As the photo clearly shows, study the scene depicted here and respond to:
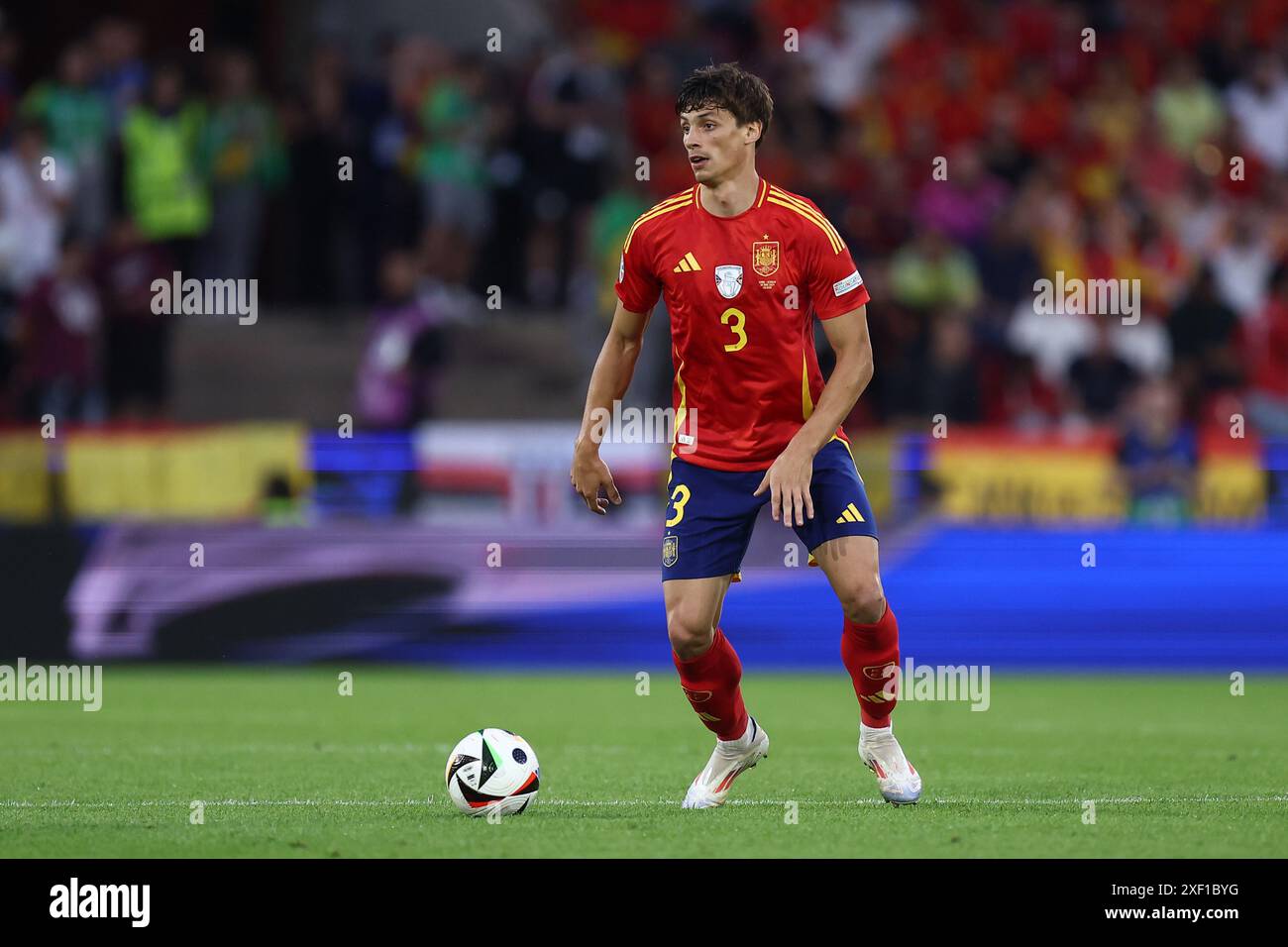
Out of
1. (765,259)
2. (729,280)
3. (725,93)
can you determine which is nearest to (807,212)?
(765,259)

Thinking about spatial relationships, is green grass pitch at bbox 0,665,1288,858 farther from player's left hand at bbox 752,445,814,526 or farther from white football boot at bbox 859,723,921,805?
player's left hand at bbox 752,445,814,526

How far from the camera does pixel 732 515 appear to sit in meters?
6.84

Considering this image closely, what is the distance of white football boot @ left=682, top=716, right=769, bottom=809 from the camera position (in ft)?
22.9

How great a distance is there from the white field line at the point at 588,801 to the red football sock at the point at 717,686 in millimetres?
286

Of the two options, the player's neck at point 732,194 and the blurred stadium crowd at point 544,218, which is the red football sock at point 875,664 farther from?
the blurred stadium crowd at point 544,218

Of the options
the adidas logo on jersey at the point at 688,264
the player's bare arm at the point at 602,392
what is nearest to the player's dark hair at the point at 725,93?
the adidas logo on jersey at the point at 688,264

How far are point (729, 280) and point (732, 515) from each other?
2.69ft

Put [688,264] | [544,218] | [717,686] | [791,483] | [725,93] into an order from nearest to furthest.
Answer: [791,483], [725,93], [688,264], [717,686], [544,218]

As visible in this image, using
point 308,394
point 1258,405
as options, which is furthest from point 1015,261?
point 308,394

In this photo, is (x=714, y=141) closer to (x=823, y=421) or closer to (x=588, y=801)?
(x=823, y=421)

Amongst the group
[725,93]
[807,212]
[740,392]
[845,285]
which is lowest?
[740,392]

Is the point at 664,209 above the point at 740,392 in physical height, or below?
above

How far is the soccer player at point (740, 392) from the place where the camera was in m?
6.72
